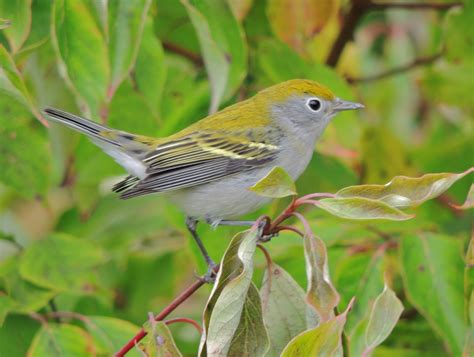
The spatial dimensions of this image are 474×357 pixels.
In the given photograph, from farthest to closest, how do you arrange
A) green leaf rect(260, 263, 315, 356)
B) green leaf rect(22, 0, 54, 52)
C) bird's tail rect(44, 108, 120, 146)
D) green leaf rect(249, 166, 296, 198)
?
1. bird's tail rect(44, 108, 120, 146)
2. green leaf rect(22, 0, 54, 52)
3. green leaf rect(260, 263, 315, 356)
4. green leaf rect(249, 166, 296, 198)

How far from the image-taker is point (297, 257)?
3471 mm

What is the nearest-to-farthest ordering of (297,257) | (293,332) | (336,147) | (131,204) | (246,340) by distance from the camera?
(246,340) → (293,332) → (297,257) → (336,147) → (131,204)

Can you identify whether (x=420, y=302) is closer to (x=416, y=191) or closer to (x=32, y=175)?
(x=416, y=191)

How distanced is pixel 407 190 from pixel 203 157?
1.57 m

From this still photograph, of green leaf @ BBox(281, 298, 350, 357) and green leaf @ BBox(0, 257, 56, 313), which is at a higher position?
green leaf @ BBox(281, 298, 350, 357)

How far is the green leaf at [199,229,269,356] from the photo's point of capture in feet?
6.93

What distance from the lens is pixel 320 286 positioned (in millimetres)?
2047

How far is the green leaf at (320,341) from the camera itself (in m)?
2.00

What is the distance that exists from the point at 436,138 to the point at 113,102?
6.83 ft

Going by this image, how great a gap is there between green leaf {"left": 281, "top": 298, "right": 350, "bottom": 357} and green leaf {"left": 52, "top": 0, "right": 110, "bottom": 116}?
1.03 metres

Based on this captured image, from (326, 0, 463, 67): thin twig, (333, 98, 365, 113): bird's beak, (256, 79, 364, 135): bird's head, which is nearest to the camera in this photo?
(333, 98, 365, 113): bird's beak

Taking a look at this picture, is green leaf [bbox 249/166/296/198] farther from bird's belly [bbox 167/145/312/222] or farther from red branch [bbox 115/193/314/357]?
bird's belly [bbox 167/145/312/222]

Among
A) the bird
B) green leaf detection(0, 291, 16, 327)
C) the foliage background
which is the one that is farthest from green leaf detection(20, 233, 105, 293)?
the bird

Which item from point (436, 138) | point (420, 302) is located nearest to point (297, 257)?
point (420, 302)
